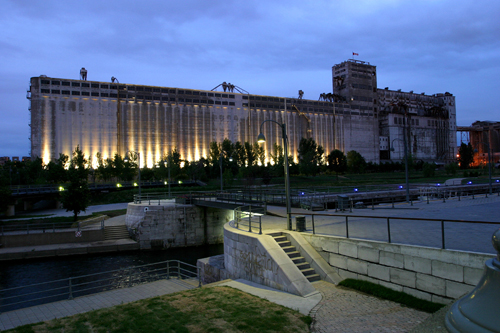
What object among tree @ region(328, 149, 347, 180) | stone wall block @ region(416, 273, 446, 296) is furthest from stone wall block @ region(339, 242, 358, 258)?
tree @ region(328, 149, 347, 180)

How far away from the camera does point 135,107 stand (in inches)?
3521

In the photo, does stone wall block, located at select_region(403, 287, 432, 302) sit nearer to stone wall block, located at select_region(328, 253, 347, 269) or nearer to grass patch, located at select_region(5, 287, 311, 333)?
stone wall block, located at select_region(328, 253, 347, 269)

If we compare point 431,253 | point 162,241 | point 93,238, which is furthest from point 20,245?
point 431,253

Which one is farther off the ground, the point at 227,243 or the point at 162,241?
the point at 227,243

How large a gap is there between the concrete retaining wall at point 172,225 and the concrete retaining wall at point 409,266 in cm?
2092

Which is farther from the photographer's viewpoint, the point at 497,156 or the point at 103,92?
the point at 497,156

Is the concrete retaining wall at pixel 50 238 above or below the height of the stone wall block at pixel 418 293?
below

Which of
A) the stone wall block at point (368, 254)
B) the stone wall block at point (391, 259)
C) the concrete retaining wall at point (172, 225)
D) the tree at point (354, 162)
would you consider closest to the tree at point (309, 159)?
the tree at point (354, 162)

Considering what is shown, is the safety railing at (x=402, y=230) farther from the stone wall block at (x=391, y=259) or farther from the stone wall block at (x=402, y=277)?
the stone wall block at (x=402, y=277)

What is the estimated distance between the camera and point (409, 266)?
10.2 m

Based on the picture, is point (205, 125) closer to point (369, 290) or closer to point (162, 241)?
point (162, 241)

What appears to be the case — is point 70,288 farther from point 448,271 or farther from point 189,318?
point 448,271

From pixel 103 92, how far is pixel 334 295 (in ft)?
289

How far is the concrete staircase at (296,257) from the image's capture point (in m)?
12.7
